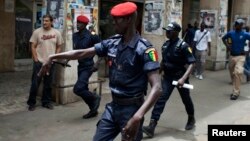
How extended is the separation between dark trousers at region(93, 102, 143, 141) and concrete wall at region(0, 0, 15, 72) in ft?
26.4

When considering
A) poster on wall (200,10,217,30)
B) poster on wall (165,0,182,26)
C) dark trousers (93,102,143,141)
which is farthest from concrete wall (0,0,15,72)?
dark trousers (93,102,143,141)

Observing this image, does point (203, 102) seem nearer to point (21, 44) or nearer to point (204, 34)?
point (204, 34)

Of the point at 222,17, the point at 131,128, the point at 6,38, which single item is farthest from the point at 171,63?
the point at 222,17

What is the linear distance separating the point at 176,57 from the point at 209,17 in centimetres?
849

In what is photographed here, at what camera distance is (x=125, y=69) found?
3.89m

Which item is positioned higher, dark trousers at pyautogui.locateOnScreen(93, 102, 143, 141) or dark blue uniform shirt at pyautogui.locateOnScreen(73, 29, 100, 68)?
dark blue uniform shirt at pyautogui.locateOnScreen(73, 29, 100, 68)

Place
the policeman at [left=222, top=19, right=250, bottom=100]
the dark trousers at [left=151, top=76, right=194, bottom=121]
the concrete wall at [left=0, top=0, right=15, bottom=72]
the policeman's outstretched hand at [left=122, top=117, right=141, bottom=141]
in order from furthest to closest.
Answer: the concrete wall at [left=0, top=0, right=15, bottom=72] < the policeman at [left=222, top=19, right=250, bottom=100] < the dark trousers at [left=151, top=76, right=194, bottom=121] < the policeman's outstretched hand at [left=122, top=117, right=141, bottom=141]

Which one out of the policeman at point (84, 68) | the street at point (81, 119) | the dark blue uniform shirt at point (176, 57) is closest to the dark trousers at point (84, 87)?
the policeman at point (84, 68)

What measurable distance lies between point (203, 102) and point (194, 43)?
13.1 feet

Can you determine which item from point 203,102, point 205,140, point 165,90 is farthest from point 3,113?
point 203,102

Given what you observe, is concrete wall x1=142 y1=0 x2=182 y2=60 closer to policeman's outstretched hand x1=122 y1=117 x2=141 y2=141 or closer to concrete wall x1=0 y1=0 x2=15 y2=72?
concrete wall x1=0 y1=0 x2=15 y2=72

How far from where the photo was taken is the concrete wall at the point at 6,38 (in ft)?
37.6

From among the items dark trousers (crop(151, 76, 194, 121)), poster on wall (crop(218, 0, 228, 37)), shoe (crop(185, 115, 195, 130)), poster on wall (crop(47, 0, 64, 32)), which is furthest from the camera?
poster on wall (crop(218, 0, 228, 37))

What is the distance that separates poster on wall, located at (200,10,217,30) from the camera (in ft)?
47.5
